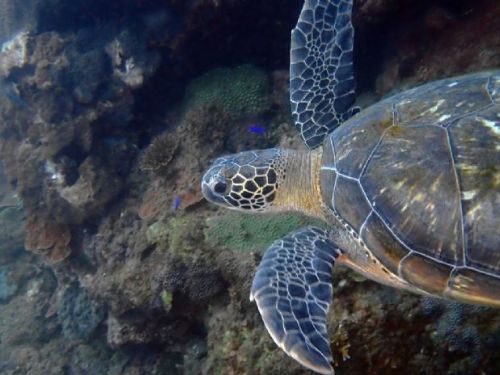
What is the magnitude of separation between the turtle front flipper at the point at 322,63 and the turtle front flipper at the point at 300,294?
4.36 ft

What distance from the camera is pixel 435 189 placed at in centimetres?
212

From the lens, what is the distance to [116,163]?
5848mm

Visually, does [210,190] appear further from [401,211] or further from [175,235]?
[401,211]

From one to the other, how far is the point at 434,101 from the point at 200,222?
2.60 meters

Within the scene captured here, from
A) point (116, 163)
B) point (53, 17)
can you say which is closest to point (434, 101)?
point (116, 163)

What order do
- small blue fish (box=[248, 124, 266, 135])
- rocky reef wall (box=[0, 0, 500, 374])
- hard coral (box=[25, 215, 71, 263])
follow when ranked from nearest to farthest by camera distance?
rocky reef wall (box=[0, 0, 500, 374]), small blue fish (box=[248, 124, 266, 135]), hard coral (box=[25, 215, 71, 263])

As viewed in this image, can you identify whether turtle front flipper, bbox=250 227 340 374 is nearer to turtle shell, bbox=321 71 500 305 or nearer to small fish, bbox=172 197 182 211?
turtle shell, bbox=321 71 500 305

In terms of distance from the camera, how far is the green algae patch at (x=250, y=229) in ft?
12.0

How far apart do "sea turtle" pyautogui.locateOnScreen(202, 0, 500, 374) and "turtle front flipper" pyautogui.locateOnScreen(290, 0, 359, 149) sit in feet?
2.78

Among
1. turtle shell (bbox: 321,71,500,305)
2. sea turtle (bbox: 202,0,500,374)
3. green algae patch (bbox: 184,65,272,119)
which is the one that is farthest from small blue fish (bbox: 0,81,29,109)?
turtle shell (bbox: 321,71,500,305)

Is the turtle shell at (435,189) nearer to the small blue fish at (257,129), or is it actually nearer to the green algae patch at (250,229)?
the green algae patch at (250,229)

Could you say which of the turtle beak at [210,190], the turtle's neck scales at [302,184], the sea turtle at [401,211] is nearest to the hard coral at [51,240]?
A: the turtle beak at [210,190]

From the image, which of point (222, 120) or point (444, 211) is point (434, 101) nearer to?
point (444, 211)

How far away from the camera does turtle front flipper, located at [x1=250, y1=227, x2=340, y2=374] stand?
2.01 m
